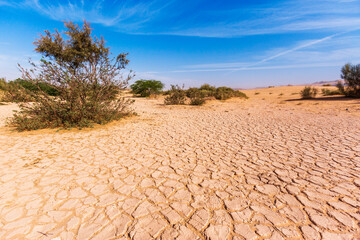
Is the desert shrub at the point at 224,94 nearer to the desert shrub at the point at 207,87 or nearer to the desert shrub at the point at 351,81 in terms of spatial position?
the desert shrub at the point at 207,87

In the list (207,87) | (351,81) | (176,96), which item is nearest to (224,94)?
(207,87)

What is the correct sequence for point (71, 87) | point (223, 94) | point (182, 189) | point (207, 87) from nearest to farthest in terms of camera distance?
point (182, 189) < point (71, 87) < point (223, 94) < point (207, 87)

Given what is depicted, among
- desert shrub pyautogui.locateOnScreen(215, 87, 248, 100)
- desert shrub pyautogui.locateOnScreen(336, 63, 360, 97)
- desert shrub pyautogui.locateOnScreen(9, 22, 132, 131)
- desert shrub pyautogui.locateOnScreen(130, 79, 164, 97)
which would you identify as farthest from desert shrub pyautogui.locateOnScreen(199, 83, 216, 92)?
desert shrub pyautogui.locateOnScreen(9, 22, 132, 131)

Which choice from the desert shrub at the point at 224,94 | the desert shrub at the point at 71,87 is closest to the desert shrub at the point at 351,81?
the desert shrub at the point at 224,94

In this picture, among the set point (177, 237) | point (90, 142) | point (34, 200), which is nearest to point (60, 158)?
point (90, 142)

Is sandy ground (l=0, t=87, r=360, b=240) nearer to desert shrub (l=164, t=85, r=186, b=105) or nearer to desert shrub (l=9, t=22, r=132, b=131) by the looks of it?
desert shrub (l=9, t=22, r=132, b=131)

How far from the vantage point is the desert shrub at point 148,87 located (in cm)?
2209

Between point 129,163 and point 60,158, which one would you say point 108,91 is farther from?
point 129,163

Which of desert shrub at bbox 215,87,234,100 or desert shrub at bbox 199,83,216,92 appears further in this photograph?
desert shrub at bbox 199,83,216,92

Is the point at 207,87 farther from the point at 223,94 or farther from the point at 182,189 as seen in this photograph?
the point at 182,189

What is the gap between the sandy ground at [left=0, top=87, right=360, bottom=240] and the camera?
184cm

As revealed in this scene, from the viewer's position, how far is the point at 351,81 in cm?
1312

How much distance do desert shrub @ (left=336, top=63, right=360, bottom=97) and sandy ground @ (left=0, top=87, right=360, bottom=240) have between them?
12.4 m

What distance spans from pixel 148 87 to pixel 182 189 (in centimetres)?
2071
